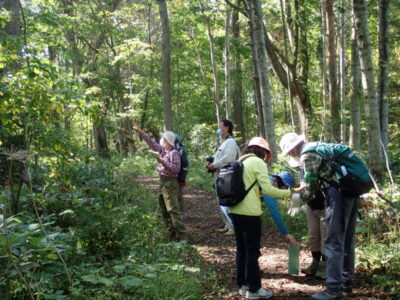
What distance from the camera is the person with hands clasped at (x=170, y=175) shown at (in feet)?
19.7

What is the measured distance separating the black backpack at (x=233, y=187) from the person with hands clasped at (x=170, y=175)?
2.12 metres

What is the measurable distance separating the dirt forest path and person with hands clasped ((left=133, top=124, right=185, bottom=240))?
47 cm

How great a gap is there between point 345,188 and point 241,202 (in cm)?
108

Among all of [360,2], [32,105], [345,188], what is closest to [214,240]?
[345,188]

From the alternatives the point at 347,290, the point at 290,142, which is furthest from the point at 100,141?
the point at 347,290

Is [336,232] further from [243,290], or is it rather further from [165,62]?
[165,62]

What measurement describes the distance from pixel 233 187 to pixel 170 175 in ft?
7.56

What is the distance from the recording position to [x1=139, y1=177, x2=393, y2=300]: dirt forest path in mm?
4199

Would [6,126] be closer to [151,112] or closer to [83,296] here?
[83,296]

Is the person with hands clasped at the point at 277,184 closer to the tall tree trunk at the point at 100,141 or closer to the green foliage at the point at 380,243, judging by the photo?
the green foliage at the point at 380,243

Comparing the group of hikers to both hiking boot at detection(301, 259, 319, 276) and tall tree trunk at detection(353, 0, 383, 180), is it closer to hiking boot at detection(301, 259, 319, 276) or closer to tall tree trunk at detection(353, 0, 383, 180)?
hiking boot at detection(301, 259, 319, 276)

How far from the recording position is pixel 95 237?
4961 millimetres

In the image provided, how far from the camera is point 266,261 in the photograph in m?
5.47

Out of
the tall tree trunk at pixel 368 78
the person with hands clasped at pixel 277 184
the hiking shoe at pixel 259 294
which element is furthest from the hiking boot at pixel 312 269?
the tall tree trunk at pixel 368 78
